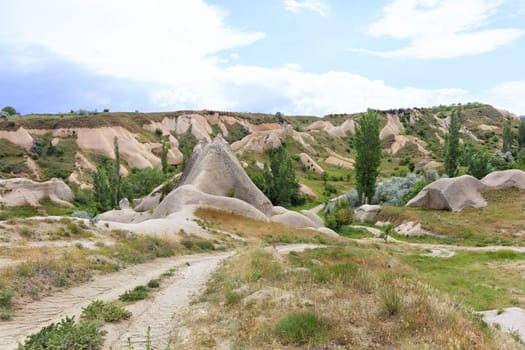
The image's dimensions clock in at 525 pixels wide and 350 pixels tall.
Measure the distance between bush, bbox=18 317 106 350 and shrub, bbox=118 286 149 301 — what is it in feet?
12.5

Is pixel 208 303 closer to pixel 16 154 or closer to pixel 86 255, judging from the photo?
pixel 86 255

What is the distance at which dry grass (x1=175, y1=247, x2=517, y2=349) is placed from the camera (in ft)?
24.3

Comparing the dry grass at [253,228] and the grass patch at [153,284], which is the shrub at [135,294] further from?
the dry grass at [253,228]

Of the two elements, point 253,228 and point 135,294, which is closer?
point 135,294

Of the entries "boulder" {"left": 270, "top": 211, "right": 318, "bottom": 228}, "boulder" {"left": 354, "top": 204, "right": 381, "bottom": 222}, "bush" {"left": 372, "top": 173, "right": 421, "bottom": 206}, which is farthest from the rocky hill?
"boulder" {"left": 354, "top": 204, "right": 381, "bottom": 222}

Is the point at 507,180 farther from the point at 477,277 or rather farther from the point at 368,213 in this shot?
the point at 477,277

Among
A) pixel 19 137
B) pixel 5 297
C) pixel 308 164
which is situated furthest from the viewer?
pixel 308 164

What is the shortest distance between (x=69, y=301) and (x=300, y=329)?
9057 mm

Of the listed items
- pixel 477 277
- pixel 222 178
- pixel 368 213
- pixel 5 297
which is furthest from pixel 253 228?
pixel 5 297

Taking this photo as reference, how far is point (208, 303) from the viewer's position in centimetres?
1209

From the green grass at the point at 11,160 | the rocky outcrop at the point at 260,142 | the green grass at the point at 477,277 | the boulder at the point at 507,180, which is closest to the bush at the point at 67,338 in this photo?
the green grass at the point at 477,277

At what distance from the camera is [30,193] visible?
75.2 metres

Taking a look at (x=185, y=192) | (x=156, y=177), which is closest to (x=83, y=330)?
(x=185, y=192)

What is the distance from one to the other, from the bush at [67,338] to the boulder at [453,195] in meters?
55.4
